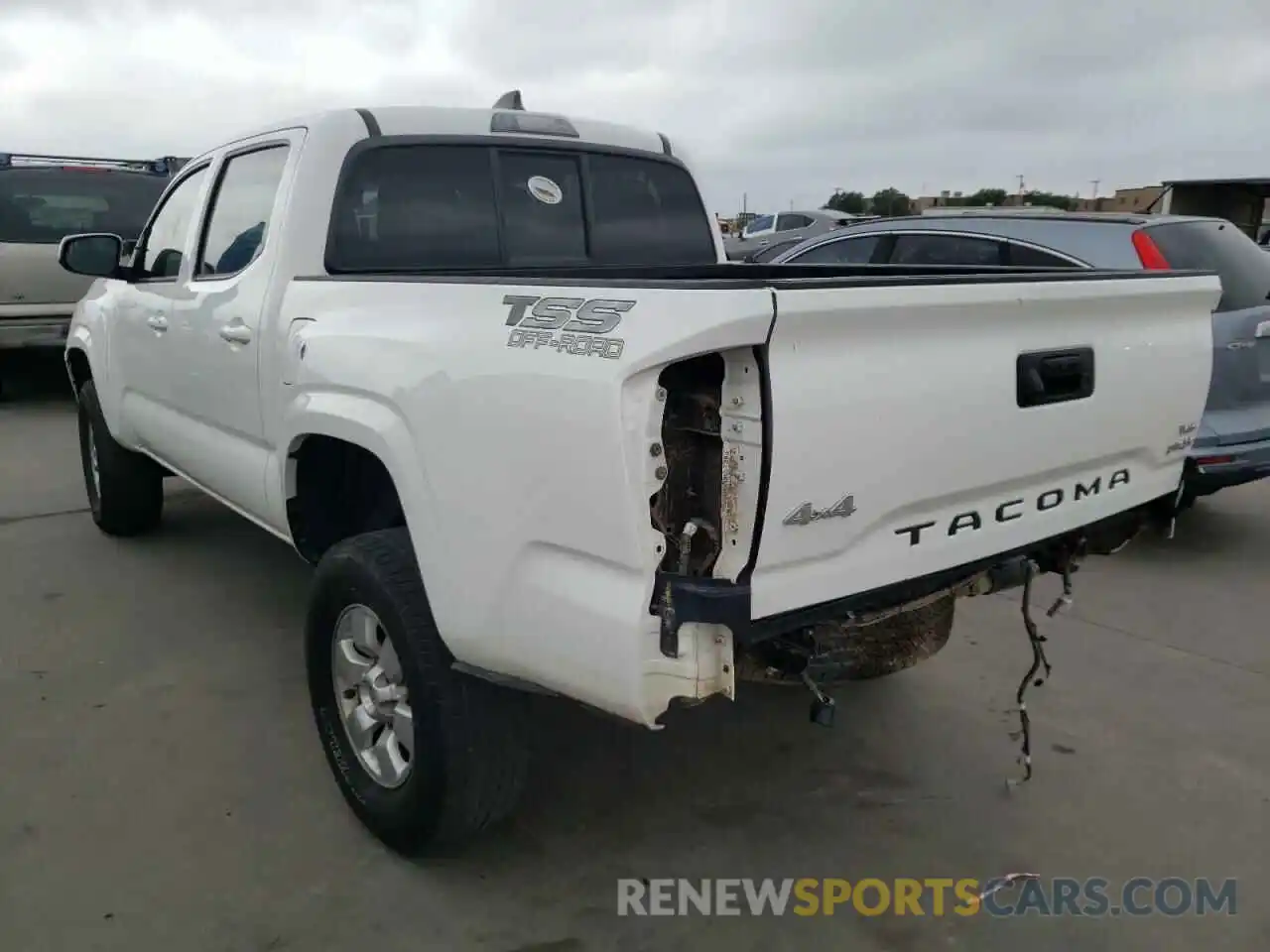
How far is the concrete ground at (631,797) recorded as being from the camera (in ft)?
8.57

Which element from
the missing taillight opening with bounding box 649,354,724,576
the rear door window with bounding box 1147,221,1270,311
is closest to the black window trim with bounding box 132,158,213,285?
the missing taillight opening with bounding box 649,354,724,576

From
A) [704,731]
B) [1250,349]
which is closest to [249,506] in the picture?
[704,731]

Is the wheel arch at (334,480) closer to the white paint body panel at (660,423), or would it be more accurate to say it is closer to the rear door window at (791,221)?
the white paint body panel at (660,423)

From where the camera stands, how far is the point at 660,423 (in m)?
2.02

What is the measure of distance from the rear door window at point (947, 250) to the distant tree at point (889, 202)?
1126 inches

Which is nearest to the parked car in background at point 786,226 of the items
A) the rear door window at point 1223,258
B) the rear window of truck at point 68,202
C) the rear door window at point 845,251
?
the rear window of truck at point 68,202

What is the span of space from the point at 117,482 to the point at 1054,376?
464cm

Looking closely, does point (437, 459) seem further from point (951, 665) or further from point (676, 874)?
point (951, 665)

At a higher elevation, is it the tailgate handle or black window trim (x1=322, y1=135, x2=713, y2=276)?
black window trim (x1=322, y1=135, x2=713, y2=276)

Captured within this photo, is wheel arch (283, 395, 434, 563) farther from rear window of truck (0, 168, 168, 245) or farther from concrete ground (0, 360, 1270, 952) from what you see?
rear window of truck (0, 168, 168, 245)

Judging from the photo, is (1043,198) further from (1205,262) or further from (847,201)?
(1205,262)

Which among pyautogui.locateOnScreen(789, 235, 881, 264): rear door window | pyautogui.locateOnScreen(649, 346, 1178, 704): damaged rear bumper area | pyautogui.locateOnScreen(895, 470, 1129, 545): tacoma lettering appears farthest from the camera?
A: pyautogui.locateOnScreen(789, 235, 881, 264): rear door window

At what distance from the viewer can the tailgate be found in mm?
2074

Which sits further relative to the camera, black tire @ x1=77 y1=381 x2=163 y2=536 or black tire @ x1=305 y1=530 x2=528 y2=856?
black tire @ x1=77 y1=381 x2=163 y2=536
